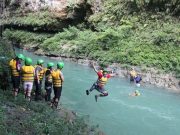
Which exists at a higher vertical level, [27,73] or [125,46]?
[125,46]

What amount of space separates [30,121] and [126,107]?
8.31 m

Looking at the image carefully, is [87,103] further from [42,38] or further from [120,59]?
[42,38]

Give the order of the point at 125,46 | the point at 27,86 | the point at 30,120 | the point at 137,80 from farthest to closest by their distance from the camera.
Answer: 1. the point at 125,46
2. the point at 137,80
3. the point at 27,86
4. the point at 30,120

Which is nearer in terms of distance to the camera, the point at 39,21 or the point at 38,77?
the point at 38,77

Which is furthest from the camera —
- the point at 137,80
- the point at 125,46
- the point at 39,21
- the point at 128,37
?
the point at 39,21

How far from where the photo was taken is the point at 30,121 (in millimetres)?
9203

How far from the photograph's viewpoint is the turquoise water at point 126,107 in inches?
556

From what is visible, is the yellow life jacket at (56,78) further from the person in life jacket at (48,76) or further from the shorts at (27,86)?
the shorts at (27,86)

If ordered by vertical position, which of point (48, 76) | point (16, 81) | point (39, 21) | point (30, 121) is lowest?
point (30, 121)

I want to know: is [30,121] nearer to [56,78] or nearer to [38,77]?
[56,78]

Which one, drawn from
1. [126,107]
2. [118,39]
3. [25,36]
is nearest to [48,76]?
[126,107]

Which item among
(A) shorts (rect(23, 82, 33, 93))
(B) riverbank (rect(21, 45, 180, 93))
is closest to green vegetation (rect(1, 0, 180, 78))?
(B) riverbank (rect(21, 45, 180, 93))

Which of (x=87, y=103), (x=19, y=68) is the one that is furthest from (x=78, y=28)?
(x=19, y=68)

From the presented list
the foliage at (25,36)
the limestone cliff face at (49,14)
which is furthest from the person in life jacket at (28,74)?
the foliage at (25,36)
